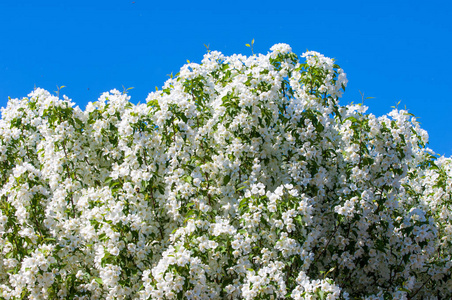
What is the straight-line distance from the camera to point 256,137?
21.1ft

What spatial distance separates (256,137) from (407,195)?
3753 mm

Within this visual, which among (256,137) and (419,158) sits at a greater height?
(419,158)

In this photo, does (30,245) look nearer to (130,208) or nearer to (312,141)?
(130,208)

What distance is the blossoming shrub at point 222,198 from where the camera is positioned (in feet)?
18.6

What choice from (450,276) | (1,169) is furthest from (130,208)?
(450,276)

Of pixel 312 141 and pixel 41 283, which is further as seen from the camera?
pixel 312 141

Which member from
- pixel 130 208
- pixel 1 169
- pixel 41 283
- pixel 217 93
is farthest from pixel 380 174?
pixel 1 169

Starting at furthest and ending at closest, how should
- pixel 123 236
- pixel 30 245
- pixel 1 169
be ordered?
pixel 1 169 → pixel 30 245 → pixel 123 236

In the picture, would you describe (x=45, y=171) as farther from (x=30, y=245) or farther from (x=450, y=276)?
(x=450, y=276)

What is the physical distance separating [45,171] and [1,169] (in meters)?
1.37

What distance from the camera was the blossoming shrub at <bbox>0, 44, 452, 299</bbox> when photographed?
18.6 ft

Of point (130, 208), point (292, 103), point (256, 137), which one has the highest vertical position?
point (292, 103)

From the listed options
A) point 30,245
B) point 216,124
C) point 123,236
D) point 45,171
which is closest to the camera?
point 123,236

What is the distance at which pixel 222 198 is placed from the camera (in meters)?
6.46
